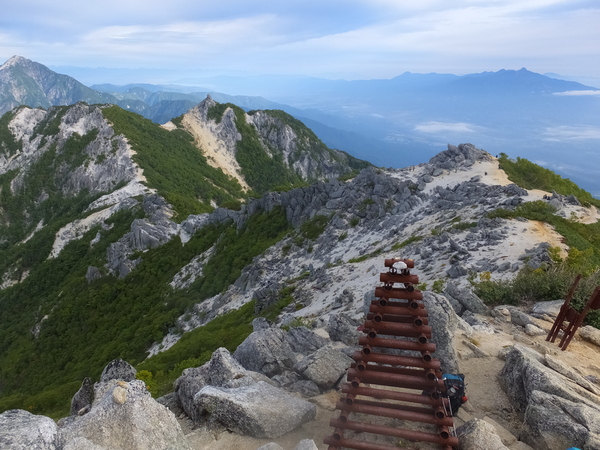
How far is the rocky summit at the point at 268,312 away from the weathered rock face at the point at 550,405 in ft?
0.12

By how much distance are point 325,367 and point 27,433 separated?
23.5ft

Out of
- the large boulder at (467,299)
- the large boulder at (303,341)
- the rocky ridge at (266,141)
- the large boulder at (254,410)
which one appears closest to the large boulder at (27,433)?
the large boulder at (254,410)

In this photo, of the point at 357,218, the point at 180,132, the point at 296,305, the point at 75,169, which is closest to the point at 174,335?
the point at 296,305

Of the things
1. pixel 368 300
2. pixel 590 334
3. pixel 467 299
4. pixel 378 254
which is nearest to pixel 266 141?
pixel 378 254

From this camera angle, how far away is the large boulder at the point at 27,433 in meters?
5.37

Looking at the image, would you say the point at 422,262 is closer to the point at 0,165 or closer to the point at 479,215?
the point at 479,215

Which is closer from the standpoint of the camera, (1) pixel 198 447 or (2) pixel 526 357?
(1) pixel 198 447

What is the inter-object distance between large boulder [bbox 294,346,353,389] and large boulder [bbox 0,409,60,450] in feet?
20.9

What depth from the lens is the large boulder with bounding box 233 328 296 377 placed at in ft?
38.9

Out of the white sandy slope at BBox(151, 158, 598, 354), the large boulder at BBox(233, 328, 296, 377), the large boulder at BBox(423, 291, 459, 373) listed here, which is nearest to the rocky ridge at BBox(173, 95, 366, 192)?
the white sandy slope at BBox(151, 158, 598, 354)

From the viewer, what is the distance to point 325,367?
10.4 m

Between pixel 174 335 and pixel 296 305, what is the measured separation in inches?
660

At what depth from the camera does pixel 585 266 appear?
50.4 ft

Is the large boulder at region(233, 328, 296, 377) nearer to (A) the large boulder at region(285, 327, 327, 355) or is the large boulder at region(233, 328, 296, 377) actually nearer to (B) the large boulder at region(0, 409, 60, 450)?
(A) the large boulder at region(285, 327, 327, 355)
